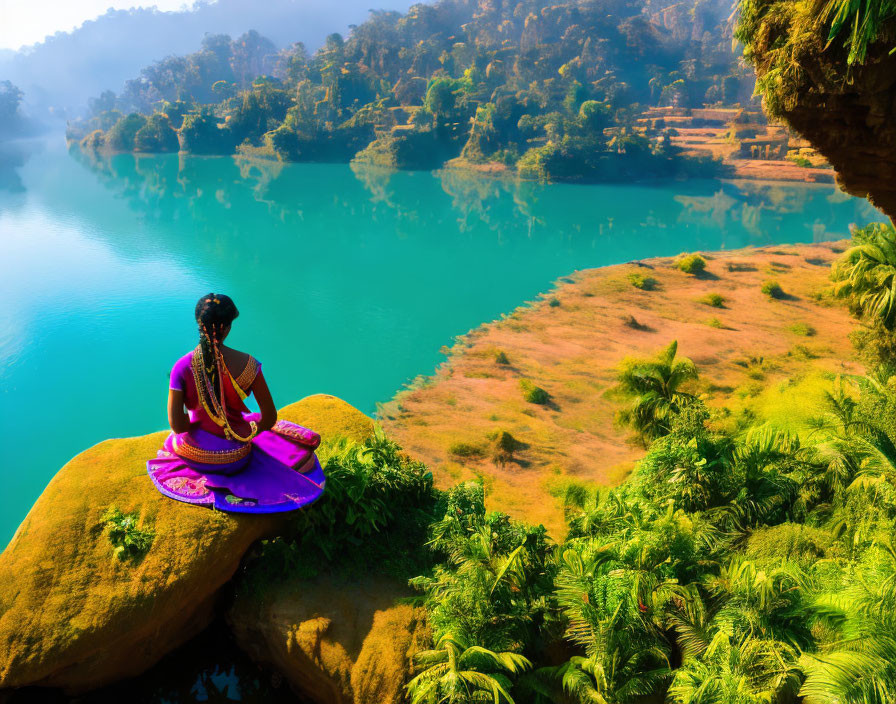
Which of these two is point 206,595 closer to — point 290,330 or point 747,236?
point 290,330

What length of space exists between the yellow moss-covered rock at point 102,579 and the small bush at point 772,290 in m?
24.5

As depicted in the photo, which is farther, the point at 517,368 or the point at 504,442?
the point at 517,368

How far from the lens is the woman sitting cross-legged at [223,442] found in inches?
234

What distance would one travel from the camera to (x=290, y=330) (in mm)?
22625

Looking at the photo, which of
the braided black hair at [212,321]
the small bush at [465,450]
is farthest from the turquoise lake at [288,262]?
the braided black hair at [212,321]

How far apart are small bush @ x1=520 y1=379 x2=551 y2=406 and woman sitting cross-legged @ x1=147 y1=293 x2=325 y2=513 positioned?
10.6m

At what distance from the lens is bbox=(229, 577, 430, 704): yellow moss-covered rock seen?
18.1 ft

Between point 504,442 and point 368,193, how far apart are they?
135ft

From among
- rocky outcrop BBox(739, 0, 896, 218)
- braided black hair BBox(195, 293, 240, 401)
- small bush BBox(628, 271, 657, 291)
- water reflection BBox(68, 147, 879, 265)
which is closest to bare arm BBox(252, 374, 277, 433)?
braided black hair BBox(195, 293, 240, 401)

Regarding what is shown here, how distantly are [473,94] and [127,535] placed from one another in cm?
7332

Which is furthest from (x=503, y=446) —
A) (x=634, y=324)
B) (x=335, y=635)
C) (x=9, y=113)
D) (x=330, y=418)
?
(x=9, y=113)

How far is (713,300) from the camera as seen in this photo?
24031 mm

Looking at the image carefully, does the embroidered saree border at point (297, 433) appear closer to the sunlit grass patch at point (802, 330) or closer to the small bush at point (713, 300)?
the sunlit grass patch at point (802, 330)

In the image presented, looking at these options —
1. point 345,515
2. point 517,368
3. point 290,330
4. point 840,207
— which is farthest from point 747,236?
point 345,515
